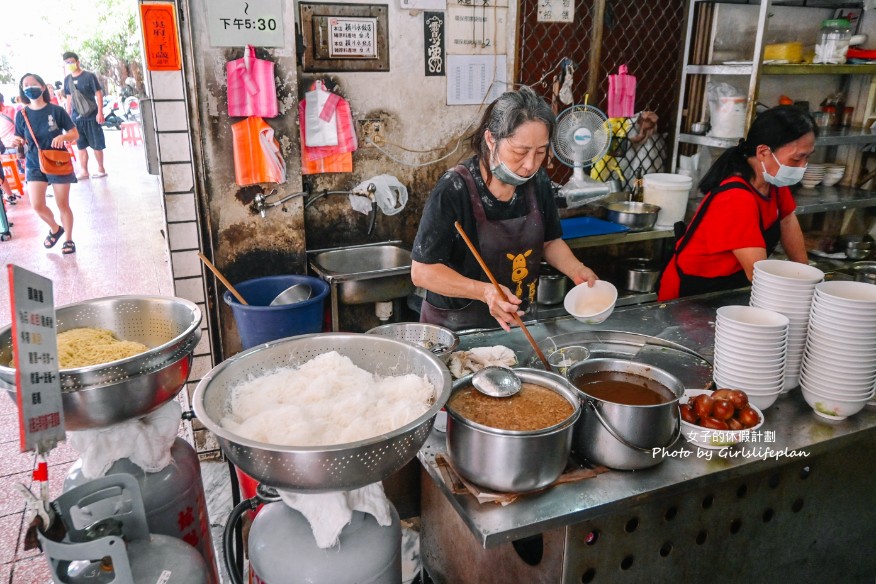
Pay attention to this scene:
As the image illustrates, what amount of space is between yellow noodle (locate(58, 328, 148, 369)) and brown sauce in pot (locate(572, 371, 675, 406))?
136 centimetres

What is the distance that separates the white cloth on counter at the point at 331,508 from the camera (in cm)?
157

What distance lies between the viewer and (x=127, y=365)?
1694 mm

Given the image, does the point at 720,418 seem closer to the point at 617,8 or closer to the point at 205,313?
the point at 205,313

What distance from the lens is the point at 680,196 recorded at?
4.64m

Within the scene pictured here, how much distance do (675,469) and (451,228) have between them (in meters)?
1.29

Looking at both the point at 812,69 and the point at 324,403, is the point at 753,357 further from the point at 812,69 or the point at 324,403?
the point at 812,69

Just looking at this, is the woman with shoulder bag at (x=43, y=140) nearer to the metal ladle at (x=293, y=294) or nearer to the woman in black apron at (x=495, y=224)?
the metal ladle at (x=293, y=294)

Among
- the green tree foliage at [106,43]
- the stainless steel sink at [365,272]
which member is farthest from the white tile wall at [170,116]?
the green tree foliage at [106,43]

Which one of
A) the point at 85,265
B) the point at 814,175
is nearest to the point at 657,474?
the point at 814,175

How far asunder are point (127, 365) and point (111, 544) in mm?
462

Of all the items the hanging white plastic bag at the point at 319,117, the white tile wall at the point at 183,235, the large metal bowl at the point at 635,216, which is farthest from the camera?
the large metal bowl at the point at 635,216

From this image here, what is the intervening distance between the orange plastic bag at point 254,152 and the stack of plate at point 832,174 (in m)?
4.85

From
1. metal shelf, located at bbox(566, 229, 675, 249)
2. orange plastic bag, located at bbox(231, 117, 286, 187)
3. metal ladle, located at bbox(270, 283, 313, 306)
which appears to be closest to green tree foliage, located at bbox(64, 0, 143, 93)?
orange plastic bag, located at bbox(231, 117, 286, 187)

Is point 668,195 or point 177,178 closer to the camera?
point 177,178
